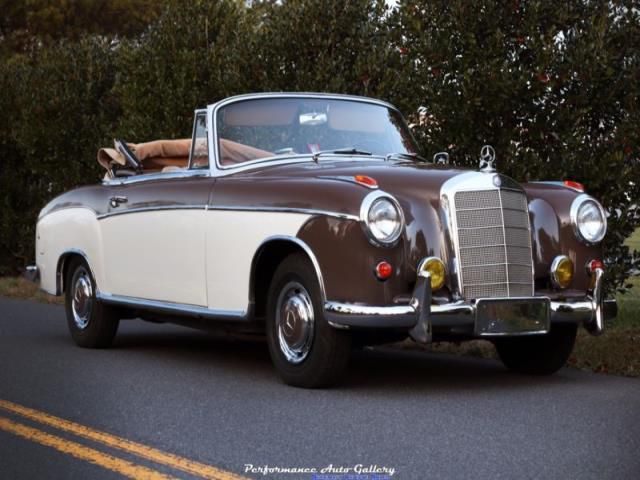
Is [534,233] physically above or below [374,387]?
above

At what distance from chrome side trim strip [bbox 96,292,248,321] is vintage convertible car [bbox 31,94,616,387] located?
0.01 m

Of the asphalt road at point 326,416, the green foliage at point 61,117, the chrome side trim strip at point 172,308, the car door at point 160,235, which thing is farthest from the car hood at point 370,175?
the green foliage at point 61,117

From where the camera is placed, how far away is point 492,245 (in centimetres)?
732

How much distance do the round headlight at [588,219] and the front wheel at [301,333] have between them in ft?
5.46

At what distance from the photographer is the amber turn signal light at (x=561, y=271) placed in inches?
297

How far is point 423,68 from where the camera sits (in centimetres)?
1073

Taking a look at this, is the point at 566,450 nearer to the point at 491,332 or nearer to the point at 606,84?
the point at 491,332

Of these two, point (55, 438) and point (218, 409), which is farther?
point (218, 409)

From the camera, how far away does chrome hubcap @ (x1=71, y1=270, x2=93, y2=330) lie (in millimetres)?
10094

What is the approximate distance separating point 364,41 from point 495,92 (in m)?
2.64

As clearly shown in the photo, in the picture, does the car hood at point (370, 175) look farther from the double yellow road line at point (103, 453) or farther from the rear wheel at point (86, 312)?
the rear wheel at point (86, 312)

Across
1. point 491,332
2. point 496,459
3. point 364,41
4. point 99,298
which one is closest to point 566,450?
point 496,459

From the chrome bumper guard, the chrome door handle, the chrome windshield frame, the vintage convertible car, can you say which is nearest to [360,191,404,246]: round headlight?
the vintage convertible car

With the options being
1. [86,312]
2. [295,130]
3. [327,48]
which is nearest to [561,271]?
[295,130]
